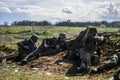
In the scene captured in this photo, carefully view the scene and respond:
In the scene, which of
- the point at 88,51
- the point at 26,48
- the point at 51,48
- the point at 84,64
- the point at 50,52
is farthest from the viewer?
the point at 26,48

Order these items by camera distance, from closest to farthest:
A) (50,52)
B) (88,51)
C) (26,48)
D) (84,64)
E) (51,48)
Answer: (84,64), (88,51), (50,52), (51,48), (26,48)

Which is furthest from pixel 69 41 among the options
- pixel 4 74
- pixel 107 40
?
pixel 4 74

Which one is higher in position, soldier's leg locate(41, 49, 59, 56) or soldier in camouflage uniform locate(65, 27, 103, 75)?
soldier in camouflage uniform locate(65, 27, 103, 75)

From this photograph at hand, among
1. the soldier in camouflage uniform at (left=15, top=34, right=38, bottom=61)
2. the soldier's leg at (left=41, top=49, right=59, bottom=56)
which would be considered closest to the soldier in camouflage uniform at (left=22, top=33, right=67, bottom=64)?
the soldier's leg at (left=41, top=49, right=59, bottom=56)

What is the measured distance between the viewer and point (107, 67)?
54.6 feet

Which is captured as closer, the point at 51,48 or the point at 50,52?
the point at 50,52

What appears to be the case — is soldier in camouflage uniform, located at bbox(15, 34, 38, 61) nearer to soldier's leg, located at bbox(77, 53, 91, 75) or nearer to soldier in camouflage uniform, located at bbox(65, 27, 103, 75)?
soldier in camouflage uniform, located at bbox(65, 27, 103, 75)

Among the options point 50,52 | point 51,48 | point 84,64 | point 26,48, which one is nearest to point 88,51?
point 84,64

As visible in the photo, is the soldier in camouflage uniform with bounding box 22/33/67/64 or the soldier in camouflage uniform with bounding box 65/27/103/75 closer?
the soldier in camouflage uniform with bounding box 65/27/103/75

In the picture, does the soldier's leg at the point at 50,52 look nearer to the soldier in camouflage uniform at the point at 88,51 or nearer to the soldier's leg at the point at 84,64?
the soldier in camouflage uniform at the point at 88,51

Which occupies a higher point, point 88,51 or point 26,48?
point 88,51

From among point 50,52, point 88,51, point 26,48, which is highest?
point 88,51

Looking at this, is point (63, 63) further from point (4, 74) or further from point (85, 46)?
point (4, 74)

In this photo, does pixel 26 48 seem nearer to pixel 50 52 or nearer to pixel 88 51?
pixel 50 52
